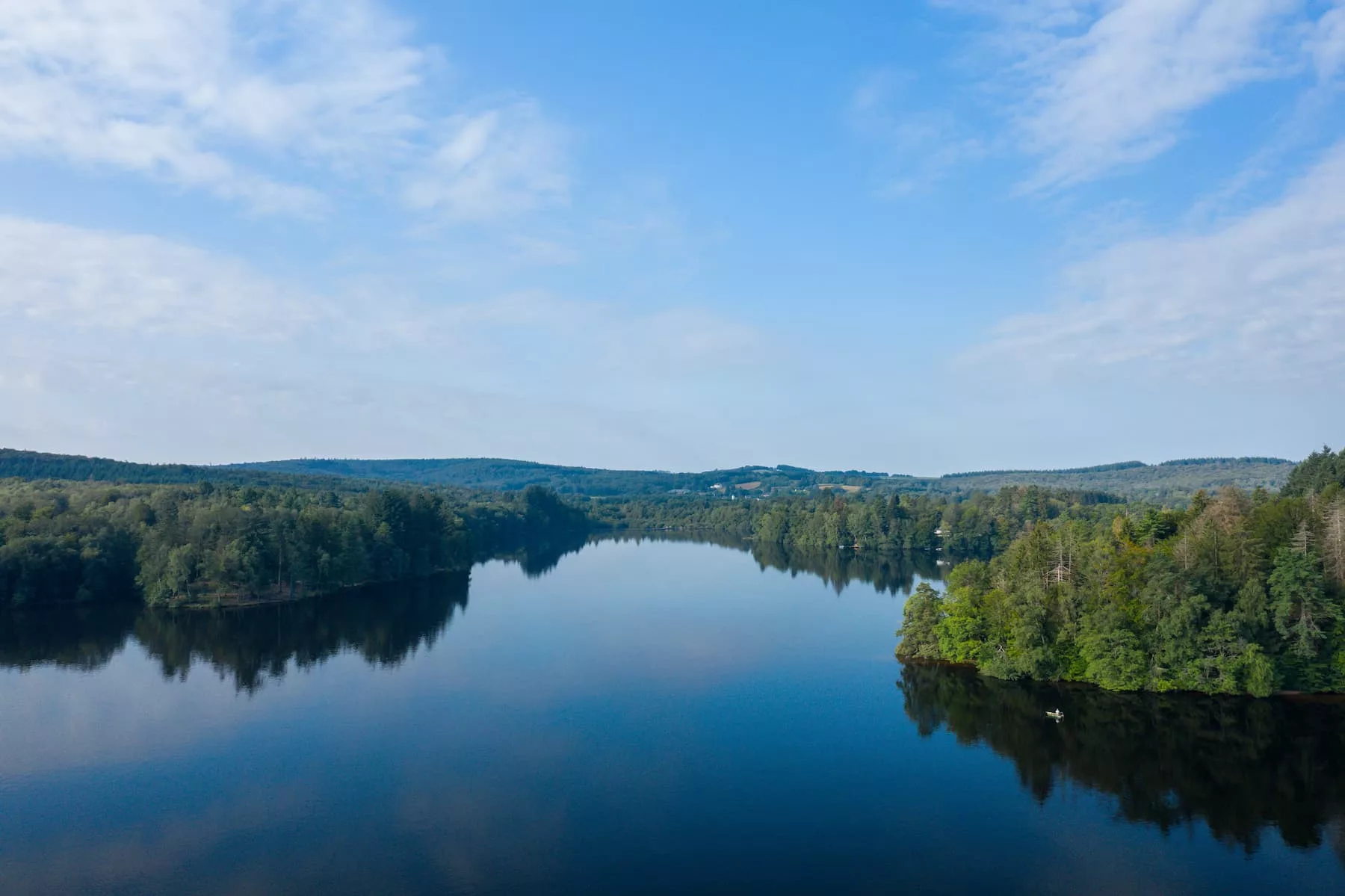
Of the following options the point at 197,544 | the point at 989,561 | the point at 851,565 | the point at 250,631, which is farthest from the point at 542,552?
the point at 989,561

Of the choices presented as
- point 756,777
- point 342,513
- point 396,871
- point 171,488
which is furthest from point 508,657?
point 171,488

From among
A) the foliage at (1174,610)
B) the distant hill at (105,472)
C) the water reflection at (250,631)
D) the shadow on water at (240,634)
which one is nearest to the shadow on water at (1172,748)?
the foliage at (1174,610)

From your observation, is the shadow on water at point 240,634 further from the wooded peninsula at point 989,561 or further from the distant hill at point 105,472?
the distant hill at point 105,472

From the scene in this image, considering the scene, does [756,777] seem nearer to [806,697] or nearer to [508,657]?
[806,697]

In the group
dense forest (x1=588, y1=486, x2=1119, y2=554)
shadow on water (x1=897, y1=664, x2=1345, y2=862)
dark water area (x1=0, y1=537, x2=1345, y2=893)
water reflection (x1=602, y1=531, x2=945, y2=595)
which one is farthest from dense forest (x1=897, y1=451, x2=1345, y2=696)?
dense forest (x1=588, y1=486, x2=1119, y2=554)

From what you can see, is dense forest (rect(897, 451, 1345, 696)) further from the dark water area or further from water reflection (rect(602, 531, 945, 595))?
water reflection (rect(602, 531, 945, 595))

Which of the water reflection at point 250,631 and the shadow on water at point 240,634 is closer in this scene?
the shadow on water at point 240,634
